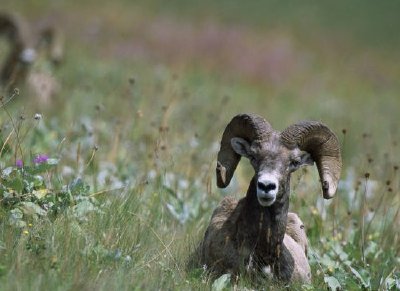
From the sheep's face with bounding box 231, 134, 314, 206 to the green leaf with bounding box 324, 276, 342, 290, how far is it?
75cm

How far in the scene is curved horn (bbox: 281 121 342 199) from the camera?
22.5 feet

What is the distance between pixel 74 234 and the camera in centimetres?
652

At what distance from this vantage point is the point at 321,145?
7102mm

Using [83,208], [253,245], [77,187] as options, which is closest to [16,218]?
[83,208]

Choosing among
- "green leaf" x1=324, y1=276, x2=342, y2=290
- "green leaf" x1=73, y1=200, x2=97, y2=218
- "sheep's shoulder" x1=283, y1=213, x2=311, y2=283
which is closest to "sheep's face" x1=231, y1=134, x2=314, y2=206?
"sheep's shoulder" x1=283, y1=213, x2=311, y2=283

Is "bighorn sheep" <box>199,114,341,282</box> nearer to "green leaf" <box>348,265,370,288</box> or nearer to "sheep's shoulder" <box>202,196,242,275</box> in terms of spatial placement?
"sheep's shoulder" <box>202,196,242,275</box>

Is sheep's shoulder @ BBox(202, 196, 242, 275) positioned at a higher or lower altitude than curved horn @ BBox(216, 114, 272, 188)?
lower

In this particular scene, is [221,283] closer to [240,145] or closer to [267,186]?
[267,186]

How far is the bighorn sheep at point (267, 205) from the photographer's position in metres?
6.81

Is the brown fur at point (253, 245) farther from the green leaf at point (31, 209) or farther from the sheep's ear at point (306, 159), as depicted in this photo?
the green leaf at point (31, 209)

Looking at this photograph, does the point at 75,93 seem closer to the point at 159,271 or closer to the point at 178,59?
the point at 178,59

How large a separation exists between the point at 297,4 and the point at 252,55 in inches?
632

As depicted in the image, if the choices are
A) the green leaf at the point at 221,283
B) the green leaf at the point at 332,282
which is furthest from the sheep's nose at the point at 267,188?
the green leaf at the point at 332,282

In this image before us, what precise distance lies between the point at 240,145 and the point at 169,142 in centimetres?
423
